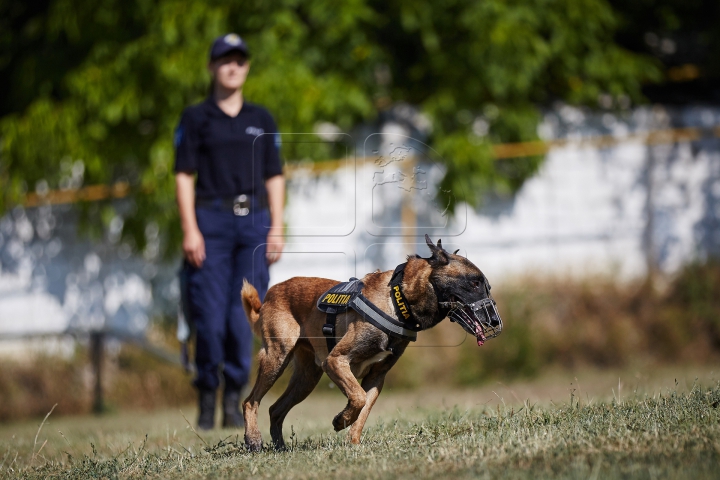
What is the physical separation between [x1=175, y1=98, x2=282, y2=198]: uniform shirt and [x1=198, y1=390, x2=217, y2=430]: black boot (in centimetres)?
144

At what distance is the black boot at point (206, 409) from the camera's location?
6.33 meters

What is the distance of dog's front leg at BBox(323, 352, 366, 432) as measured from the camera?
4.21 m

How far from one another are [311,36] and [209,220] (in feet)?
20.8

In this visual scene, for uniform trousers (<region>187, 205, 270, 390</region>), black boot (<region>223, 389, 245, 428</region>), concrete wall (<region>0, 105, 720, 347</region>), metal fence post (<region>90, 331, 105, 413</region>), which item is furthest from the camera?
concrete wall (<region>0, 105, 720, 347</region>)

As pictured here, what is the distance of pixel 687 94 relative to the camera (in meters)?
12.8

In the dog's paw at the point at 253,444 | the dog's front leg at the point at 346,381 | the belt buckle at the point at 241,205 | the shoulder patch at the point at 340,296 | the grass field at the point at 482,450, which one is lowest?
the dog's paw at the point at 253,444

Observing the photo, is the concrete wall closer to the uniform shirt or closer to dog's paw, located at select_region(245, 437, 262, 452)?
the uniform shirt

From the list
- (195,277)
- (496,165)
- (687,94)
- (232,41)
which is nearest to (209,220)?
(195,277)

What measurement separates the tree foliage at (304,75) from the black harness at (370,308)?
21.3 ft

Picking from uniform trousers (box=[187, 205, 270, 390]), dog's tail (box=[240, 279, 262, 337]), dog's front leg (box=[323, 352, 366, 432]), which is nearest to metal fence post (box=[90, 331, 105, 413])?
uniform trousers (box=[187, 205, 270, 390])

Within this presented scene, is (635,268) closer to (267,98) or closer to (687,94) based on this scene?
(687,94)

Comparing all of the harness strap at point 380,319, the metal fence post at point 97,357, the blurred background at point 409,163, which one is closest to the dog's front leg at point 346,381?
the harness strap at point 380,319

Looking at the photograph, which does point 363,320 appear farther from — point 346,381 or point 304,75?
point 304,75

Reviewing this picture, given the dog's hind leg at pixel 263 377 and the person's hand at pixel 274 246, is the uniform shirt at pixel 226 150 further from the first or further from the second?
the dog's hind leg at pixel 263 377
